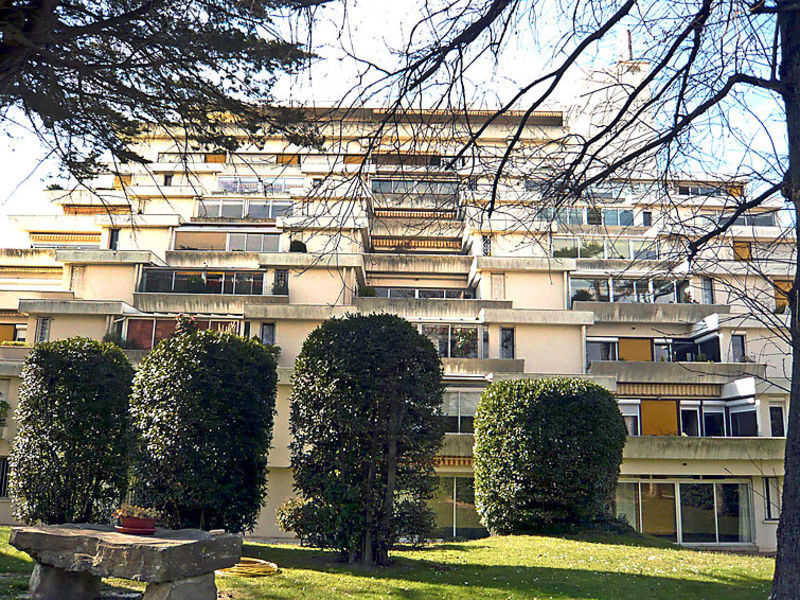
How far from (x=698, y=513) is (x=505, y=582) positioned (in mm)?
20700

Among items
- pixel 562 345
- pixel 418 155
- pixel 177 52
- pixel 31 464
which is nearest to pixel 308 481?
pixel 418 155

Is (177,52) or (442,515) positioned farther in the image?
(442,515)

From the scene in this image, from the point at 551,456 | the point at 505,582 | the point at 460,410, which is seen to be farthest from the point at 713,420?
the point at 505,582

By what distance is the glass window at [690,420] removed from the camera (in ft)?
119

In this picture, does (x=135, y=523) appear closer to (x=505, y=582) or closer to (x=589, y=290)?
(x=505, y=582)

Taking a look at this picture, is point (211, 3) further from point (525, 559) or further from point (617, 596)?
point (525, 559)

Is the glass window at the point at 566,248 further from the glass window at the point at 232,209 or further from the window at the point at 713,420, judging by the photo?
the glass window at the point at 232,209

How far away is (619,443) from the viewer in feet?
53.5

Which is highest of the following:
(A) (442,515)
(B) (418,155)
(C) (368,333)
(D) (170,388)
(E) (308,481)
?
(B) (418,155)

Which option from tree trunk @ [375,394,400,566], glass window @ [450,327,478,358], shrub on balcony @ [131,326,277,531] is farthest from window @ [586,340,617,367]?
tree trunk @ [375,394,400,566]

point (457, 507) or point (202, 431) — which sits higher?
point (202, 431)

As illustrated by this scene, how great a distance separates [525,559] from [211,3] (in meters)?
9.57

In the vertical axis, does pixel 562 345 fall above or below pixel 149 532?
above

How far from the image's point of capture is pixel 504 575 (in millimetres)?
10305
